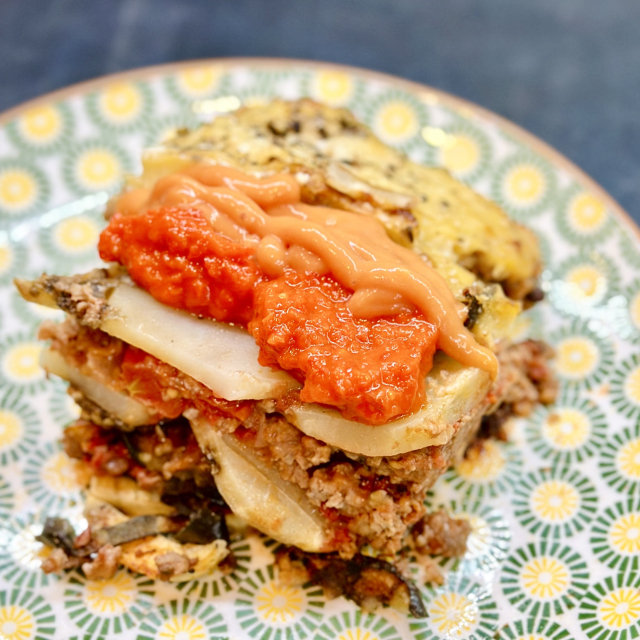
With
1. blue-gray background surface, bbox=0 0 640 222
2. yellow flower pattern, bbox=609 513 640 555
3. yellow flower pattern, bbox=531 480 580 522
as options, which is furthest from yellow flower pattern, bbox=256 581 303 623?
blue-gray background surface, bbox=0 0 640 222

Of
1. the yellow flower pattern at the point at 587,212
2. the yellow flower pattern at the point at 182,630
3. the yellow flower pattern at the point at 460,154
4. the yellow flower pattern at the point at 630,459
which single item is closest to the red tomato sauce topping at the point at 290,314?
the yellow flower pattern at the point at 182,630

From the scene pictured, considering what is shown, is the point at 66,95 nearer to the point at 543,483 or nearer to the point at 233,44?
the point at 233,44

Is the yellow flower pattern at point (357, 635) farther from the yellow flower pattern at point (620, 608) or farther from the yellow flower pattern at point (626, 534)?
the yellow flower pattern at point (626, 534)

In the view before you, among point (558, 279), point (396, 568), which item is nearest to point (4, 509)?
point (396, 568)

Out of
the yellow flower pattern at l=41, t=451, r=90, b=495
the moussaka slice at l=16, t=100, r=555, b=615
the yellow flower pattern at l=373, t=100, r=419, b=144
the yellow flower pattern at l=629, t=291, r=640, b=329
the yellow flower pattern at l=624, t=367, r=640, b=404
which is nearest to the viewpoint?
the moussaka slice at l=16, t=100, r=555, b=615

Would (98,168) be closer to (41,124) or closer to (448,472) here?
(41,124)

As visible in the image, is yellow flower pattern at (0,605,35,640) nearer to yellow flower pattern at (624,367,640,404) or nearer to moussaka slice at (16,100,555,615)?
moussaka slice at (16,100,555,615)
